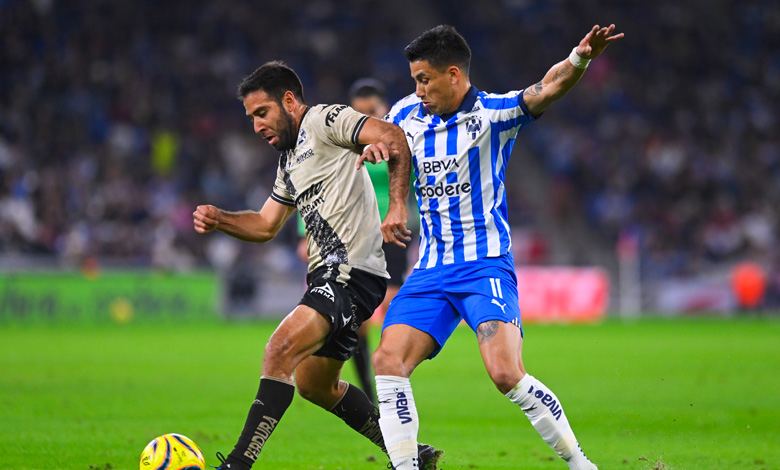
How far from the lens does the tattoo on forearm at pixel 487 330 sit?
4.96m

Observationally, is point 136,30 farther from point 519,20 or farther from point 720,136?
point 720,136

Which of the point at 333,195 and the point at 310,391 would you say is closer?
the point at 333,195

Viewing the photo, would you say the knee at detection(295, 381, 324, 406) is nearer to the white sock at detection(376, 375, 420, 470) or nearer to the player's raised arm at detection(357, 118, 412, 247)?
the white sock at detection(376, 375, 420, 470)

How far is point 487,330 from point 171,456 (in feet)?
5.77

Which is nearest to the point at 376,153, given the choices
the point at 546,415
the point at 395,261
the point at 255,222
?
the point at 255,222

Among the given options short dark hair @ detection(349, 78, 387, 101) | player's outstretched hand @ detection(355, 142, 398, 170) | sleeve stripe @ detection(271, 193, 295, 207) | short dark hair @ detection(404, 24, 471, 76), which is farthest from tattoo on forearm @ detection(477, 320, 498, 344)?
short dark hair @ detection(349, 78, 387, 101)

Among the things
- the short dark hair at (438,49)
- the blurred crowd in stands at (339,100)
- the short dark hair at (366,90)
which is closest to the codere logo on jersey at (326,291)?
the short dark hair at (438,49)

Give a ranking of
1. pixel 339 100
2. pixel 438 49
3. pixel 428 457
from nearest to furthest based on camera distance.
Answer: pixel 438 49 → pixel 428 457 → pixel 339 100

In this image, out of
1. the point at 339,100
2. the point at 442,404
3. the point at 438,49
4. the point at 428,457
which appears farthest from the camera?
the point at 339,100

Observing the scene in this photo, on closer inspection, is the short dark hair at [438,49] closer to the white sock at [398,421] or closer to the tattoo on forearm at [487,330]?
the tattoo on forearm at [487,330]

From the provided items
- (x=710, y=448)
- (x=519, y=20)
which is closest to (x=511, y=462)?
(x=710, y=448)

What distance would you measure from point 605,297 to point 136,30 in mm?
13632

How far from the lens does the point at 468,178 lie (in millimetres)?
5242

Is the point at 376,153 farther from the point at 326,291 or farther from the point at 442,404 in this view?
the point at 442,404
